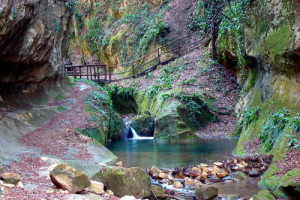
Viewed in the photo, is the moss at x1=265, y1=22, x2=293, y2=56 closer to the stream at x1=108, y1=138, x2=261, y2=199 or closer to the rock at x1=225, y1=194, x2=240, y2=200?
the stream at x1=108, y1=138, x2=261, y2=199

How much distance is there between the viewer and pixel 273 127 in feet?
35.1

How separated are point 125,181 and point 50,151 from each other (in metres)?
4.15

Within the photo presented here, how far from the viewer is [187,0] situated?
103ft

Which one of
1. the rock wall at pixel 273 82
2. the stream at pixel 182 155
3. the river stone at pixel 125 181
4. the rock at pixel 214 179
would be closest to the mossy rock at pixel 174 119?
the stream at pixel 182 155

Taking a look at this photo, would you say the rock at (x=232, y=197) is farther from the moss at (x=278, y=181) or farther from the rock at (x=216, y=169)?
the rock at (x=216, y=169)

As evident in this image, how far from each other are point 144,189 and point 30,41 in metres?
7.79

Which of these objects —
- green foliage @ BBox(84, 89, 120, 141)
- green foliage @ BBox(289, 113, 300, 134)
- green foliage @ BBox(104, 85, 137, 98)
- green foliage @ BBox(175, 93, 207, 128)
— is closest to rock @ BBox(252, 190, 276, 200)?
green foliage @ BBox(289, 113, 300, 134)

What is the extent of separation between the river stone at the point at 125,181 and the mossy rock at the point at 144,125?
12.1 metres

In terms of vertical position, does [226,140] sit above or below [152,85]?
below

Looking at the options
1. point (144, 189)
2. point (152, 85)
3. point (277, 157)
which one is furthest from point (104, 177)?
point (152, 85)

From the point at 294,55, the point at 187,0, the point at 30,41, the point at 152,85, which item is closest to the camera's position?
the point at 294,55

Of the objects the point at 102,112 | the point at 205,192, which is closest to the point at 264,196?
the point at 205,192

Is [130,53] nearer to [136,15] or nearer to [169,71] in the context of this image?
[136,15]

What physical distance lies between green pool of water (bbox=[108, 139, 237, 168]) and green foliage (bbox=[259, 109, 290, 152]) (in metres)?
1.60
